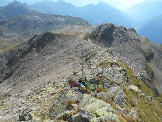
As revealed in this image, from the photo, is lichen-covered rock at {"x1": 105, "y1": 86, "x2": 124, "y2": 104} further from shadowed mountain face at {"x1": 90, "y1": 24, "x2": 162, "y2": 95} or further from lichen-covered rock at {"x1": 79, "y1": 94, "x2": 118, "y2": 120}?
shadowed mountain face at {"x1": 90, "y1": 24, "x2": 162, "y2": 95}

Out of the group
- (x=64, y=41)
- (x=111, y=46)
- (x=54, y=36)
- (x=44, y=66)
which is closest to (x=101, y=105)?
(x=44, y=66)

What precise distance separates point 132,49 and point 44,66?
5144 cm

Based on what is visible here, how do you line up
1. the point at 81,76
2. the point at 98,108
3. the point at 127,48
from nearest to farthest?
1. the point at 98,108
2. the point at 81,76
3. the point at 127,48

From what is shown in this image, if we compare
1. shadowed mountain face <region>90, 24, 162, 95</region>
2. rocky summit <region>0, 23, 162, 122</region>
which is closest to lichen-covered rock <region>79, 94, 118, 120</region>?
rocky summit <region>0, 23, 162, 122</region>

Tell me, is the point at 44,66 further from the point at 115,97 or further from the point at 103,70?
the point at 115,97

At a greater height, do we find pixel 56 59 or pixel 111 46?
pixel 111 46

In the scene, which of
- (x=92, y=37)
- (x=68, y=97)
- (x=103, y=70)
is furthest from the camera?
(x=92, y=37)

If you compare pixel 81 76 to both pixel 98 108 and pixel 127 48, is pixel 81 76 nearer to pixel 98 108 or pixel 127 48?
pixel 98 108

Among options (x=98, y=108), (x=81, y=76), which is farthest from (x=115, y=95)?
(x=81, y=76)

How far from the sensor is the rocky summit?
19078 mm

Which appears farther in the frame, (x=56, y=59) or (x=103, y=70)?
(x=56, y=59)

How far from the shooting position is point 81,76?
3072 centimetres

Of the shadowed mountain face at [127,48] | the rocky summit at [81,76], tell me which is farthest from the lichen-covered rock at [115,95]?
the shadowed mountain face at [127,48]

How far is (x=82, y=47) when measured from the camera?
195 ft
